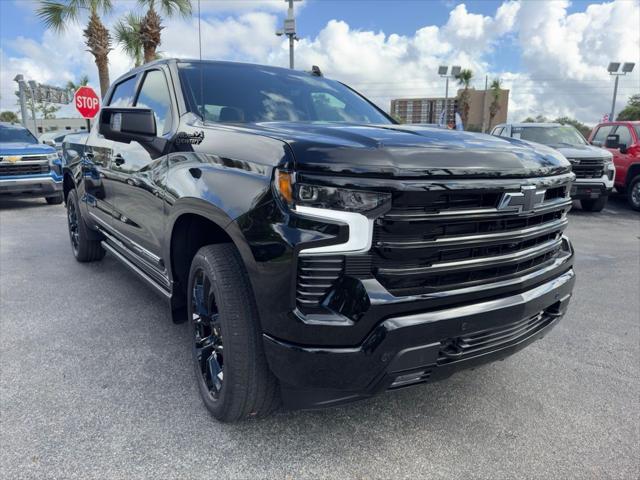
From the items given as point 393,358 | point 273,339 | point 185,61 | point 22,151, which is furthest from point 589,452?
point 22,151

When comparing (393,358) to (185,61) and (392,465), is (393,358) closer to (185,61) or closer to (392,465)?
(392,465)

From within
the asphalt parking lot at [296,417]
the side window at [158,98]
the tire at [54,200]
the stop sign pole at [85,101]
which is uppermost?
the stop sign pole at [85,101]

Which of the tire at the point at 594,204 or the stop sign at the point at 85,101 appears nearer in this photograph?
the tire at the point at 594,204

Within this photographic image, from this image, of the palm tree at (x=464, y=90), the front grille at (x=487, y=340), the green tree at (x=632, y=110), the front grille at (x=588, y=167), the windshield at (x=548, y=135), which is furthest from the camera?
the palm tree at (x=464, y=90)

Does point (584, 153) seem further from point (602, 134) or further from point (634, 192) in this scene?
point (602, 134)

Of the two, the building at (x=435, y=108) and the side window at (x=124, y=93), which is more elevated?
the building at (x=435, y=108)

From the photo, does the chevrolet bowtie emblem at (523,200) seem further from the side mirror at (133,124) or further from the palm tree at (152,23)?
the palm tree at (152,23)

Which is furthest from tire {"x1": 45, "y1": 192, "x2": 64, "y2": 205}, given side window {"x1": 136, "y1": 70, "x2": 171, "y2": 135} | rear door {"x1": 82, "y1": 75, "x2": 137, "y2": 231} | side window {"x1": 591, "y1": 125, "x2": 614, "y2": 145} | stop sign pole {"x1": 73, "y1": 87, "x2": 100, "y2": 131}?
side window {"x1": 591, "y1": 125, "x2": 614, "y2": 145}

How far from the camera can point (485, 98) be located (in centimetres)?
4806

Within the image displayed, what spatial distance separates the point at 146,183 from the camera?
9.85ft

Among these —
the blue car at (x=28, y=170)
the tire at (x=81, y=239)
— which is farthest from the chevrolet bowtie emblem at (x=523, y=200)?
the blue car at (x=28, y=170)

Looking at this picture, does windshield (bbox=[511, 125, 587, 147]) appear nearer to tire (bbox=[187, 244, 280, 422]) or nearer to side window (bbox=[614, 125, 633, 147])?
side window (bbox=[614, 125, 633, 147])

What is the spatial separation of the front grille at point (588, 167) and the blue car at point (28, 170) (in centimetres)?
1020

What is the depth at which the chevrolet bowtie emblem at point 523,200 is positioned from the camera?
205 cm
